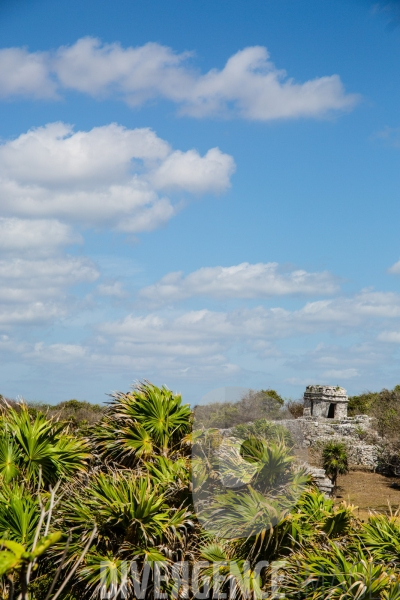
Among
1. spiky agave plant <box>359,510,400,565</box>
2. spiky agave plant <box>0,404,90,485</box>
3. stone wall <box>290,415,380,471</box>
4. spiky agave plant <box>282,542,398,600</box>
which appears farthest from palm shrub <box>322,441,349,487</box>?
spiky agave plant <box>282,542,398,600</box>

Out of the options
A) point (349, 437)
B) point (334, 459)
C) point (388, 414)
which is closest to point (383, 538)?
point (334, 459)

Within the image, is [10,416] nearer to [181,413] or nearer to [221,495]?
[181,413]

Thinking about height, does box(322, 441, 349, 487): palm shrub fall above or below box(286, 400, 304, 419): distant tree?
below

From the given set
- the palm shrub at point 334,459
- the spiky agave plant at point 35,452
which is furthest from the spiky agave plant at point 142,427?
the palm shrub at point 334,459

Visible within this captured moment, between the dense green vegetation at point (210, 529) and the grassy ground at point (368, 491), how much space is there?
12.7m

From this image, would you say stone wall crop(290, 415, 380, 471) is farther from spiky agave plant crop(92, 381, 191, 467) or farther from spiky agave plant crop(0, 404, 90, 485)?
spiky agave plant crop(0, 404, 90, 485)

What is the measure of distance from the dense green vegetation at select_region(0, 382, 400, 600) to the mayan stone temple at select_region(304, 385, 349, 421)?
88.6 ft

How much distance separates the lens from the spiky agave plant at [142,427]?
1088 centimetres

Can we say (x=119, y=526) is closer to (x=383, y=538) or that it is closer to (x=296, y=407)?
(x=383, y=538)

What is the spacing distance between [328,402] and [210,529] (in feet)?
95.0

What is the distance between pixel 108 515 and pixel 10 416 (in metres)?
3.47

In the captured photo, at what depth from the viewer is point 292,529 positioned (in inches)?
355

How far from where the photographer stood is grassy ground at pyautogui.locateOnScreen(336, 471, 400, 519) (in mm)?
23031

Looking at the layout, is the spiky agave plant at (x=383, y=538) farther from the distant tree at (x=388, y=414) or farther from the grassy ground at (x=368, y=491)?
the distant tree at (x=388, y=414)
